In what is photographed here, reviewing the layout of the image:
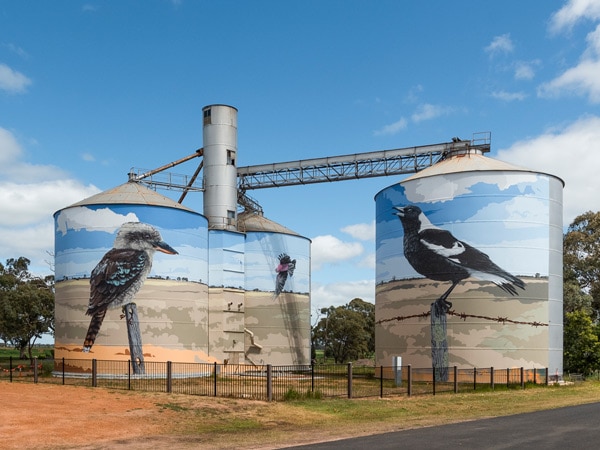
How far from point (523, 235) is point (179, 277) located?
22.4 metres

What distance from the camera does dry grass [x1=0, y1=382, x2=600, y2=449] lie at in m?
18.9

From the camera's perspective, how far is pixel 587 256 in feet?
283

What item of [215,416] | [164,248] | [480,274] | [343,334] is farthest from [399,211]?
[343,334]

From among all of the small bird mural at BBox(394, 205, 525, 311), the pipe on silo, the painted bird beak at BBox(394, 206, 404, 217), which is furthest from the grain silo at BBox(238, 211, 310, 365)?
the small bird mural at BBox(394, 205, 525, 311)

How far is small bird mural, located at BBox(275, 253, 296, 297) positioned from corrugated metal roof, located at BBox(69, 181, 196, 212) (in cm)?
1501

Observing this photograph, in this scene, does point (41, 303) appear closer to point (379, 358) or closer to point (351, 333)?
point (351, 333)

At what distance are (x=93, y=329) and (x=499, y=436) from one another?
31.9 m

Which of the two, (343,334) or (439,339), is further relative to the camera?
(343,334)

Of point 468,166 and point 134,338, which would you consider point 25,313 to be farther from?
point 468,166

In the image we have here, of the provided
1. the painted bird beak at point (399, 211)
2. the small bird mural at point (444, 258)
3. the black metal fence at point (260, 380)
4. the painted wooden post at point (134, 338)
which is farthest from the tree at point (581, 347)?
the painted wooden post at point (134, 338)

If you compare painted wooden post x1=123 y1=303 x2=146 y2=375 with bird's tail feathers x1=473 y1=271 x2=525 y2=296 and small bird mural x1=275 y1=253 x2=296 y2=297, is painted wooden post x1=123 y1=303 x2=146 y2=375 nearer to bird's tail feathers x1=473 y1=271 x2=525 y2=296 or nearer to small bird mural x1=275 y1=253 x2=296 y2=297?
small bird mural x1=275 y1=253 x2=296 y2=297

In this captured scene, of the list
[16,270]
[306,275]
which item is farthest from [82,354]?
[16,270]

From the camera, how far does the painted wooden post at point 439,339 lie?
42.0 m

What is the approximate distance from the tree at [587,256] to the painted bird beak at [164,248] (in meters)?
54.1
